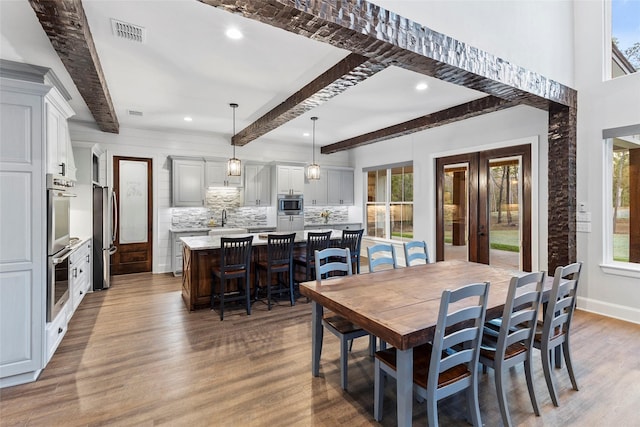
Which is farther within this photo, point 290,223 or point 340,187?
point 340,187

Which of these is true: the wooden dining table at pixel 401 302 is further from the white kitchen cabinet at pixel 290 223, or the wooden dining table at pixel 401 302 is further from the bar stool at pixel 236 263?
the white kitchen cabinet at pixel 290 223

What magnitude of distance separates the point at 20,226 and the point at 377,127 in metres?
5.63

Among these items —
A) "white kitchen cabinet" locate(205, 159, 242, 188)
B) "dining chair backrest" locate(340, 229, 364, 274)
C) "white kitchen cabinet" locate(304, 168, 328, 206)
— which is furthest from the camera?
"white kitchen cabinet" locate(304, 168, 328, 206)

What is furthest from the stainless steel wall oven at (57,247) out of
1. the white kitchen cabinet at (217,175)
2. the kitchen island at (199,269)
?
the white kitchen cabinet at (217,175)

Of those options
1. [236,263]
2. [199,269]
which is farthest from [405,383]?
[199,269]

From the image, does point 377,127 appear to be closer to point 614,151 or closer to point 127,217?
point 614,151

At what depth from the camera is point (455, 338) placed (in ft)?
5.80

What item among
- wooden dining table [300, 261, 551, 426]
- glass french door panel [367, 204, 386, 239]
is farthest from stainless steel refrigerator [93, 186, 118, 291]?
glass french door panel [367, 204, 386, 239]

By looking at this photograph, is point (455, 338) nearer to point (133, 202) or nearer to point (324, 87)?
point (324, 87)

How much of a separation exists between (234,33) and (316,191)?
5381mm

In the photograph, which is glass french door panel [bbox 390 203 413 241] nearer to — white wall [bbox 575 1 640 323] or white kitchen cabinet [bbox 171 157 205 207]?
white wall [bbox 575 1 640 323]

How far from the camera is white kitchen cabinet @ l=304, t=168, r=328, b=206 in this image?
26.1 ft

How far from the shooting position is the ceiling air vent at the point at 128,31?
2697 mm

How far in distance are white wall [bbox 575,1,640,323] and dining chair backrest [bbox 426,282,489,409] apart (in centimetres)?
343
